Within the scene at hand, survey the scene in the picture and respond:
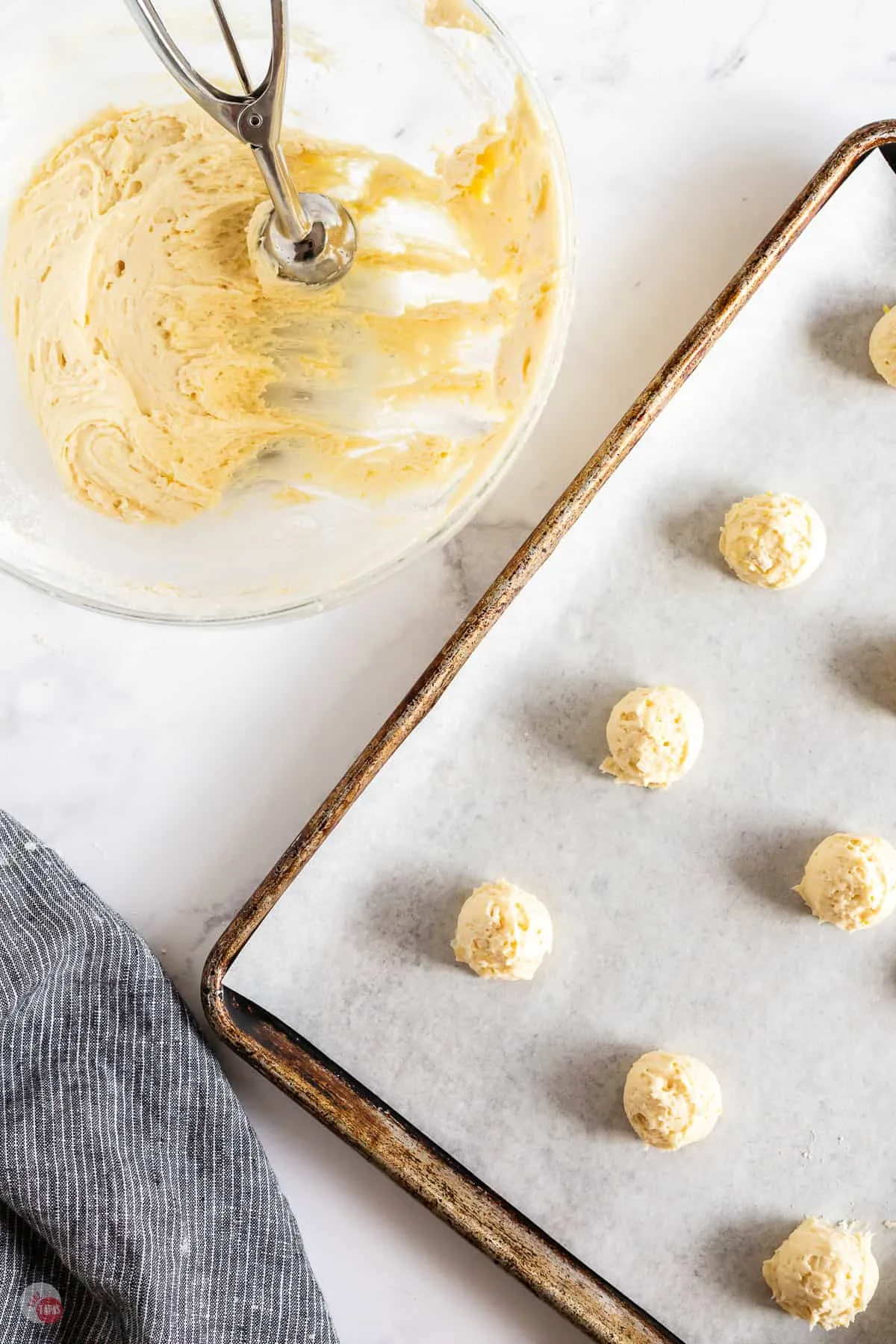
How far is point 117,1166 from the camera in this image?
1.10 meters

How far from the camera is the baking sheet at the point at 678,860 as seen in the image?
1.14 metres

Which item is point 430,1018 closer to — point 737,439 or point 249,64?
point 737,439

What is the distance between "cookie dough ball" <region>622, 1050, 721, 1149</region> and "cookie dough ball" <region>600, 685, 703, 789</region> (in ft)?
0.90

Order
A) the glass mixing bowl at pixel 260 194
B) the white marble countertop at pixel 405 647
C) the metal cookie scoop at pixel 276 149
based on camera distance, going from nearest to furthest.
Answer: the metal cookie scoop at pixel 276 149 < the glass mixing bowl at pixel 260 194 < the white marble countertop at pixel 405 647

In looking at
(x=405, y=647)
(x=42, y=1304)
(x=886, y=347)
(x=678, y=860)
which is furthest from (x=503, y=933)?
(x=886, y=347)

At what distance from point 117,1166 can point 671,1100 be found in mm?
543

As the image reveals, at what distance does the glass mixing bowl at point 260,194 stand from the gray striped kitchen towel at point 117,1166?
1.11 ft

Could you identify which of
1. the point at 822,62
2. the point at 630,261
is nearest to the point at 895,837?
the point at 630,261

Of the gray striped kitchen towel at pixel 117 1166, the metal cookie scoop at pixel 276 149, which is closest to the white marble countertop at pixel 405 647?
the gray striped kitchen towel at pixel 117 1166

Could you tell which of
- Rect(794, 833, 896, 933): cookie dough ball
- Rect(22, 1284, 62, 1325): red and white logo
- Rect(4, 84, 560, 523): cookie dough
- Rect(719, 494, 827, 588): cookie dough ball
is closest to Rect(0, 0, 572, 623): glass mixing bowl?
Rect(4, 84, 560, 523): cookie dough

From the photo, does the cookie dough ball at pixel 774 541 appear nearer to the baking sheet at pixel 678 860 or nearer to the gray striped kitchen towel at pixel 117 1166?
the baking sheet at pixel 678 860

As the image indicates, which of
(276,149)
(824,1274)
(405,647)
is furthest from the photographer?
(405,647)

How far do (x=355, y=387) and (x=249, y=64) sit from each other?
322 millimetres

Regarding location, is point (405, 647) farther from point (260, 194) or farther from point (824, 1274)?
point (824, 1274)
